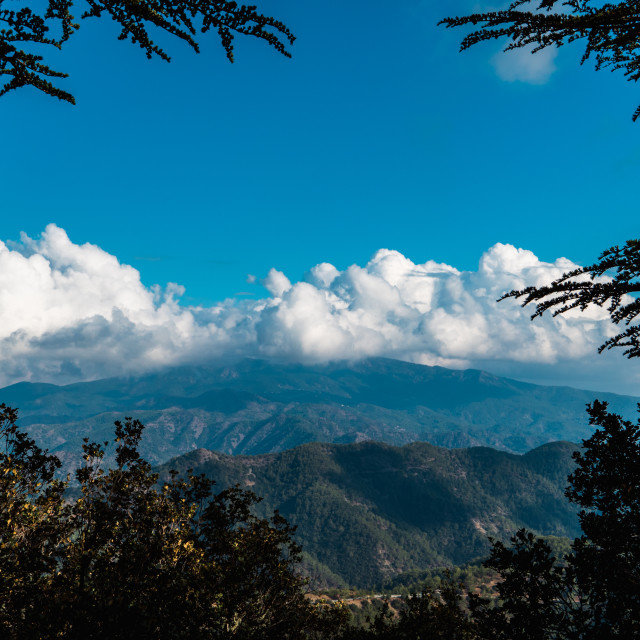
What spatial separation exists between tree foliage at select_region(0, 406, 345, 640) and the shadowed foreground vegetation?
7 centimetres

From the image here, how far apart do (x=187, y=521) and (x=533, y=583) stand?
50.2 feet

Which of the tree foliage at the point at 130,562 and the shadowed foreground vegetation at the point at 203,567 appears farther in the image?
the shadowed foreground vegetation at the point at 203,567

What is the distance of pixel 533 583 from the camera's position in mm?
15648

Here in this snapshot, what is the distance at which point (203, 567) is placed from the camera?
15.6m

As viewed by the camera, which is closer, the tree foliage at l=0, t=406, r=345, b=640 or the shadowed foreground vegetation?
the tree foliage at l=0, t=406, r=345, b=640

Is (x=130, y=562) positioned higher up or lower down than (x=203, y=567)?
higher up

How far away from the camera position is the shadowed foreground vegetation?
43.8ft

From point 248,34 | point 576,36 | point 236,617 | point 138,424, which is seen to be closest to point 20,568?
point 138,424

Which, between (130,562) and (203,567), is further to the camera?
(203,567)

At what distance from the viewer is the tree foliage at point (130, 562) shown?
12453mm

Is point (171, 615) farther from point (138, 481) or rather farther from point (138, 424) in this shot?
point (138, 424)

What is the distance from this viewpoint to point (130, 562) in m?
14.1

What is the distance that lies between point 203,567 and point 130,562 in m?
2.82

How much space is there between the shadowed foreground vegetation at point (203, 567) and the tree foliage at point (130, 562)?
66 mm
